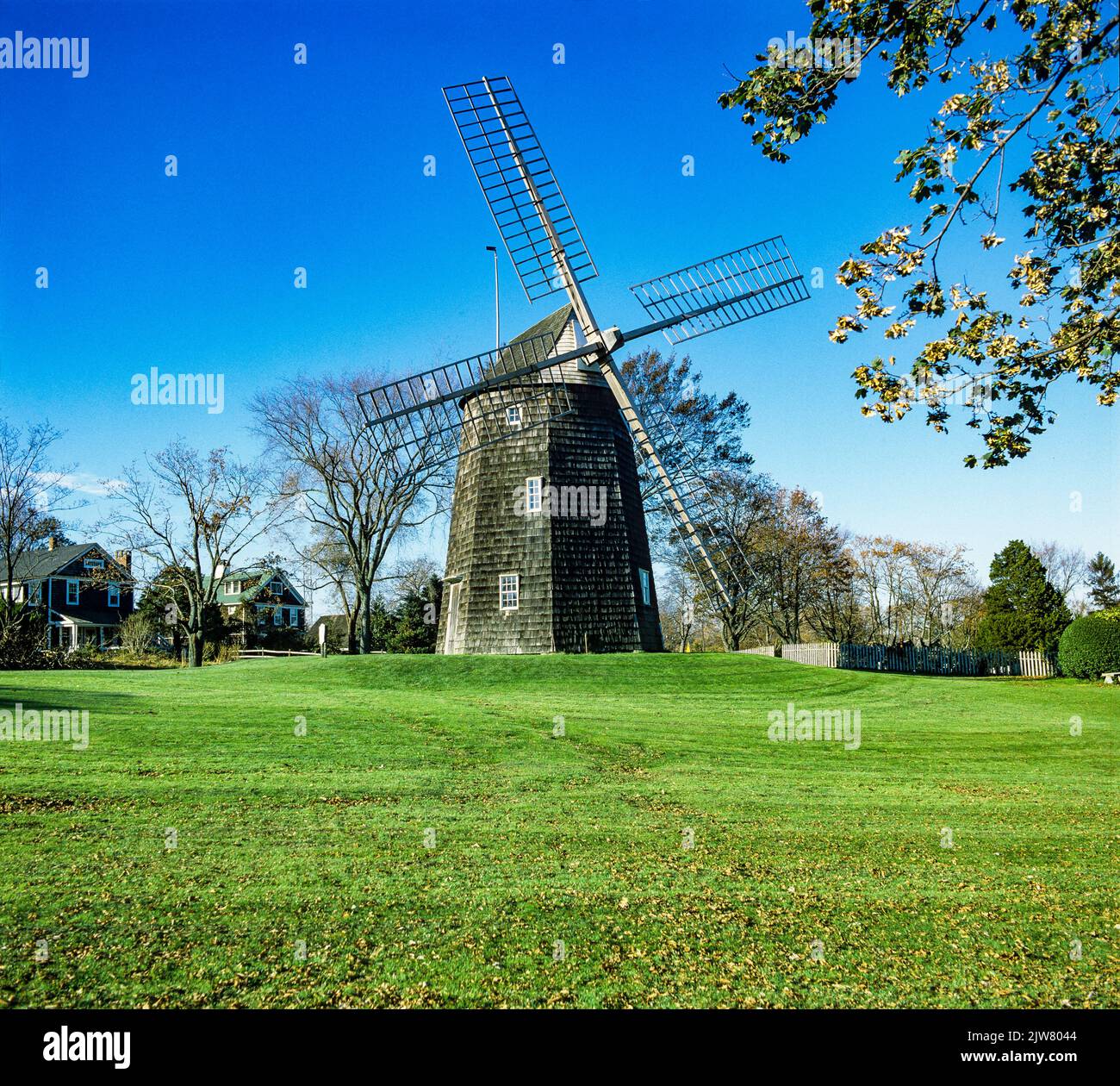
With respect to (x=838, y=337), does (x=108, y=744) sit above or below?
below

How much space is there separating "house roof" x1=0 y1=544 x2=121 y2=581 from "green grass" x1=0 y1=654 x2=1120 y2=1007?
153ft

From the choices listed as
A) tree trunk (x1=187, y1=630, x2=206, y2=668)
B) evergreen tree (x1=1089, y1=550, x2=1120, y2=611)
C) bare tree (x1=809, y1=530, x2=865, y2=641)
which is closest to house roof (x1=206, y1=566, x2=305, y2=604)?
tree trunk (x1=187, y1=630, x2=206, y2=668)

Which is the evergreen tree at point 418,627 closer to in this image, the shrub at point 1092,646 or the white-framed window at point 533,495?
the white-framed window at point 533,495

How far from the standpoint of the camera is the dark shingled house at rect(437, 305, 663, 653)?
26.9 m

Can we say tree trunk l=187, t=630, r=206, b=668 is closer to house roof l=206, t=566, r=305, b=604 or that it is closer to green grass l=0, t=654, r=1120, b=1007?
house roof l=206, t=566, r=305, b=604

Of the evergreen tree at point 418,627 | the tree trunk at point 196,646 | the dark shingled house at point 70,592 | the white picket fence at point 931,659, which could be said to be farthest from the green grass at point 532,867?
the dark shingled house at point 70,592

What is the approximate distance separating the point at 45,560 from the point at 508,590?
45.5 m

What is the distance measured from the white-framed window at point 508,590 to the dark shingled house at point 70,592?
37.2 meters

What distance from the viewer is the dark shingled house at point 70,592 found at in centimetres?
5456

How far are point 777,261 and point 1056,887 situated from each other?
82.2 ft

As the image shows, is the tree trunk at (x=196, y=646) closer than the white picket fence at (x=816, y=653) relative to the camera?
No

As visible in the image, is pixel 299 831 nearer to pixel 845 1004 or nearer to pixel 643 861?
pixel 643 861
